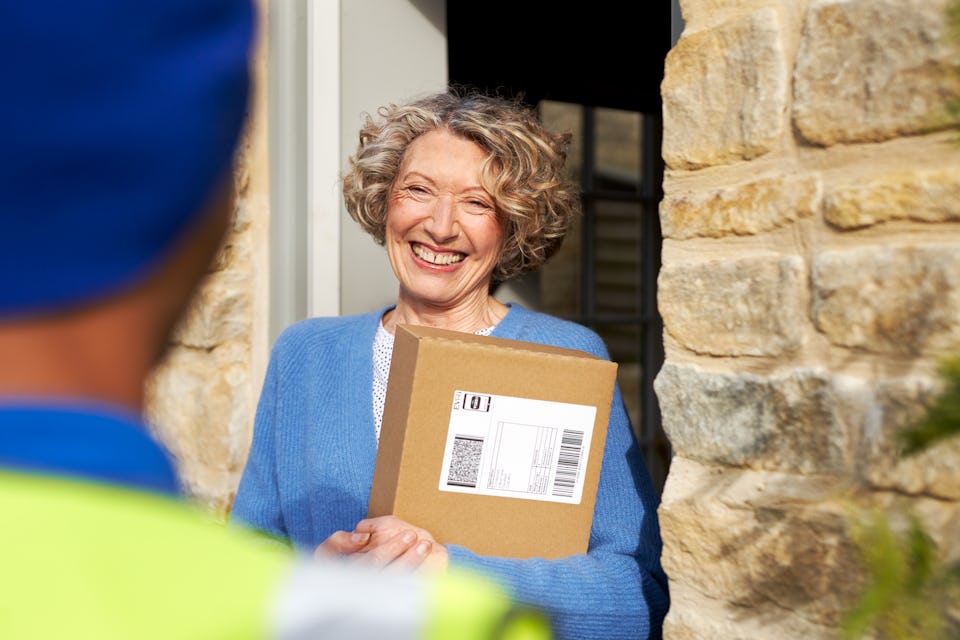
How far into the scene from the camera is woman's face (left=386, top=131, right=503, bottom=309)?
6.03ft

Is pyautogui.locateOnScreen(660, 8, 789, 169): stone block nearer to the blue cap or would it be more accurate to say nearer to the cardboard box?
the cardboard box

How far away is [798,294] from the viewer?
3.74ft

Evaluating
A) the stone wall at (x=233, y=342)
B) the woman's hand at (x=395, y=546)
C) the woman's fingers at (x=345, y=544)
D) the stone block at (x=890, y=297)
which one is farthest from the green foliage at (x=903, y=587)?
the stone wall at (x=233, y=342)

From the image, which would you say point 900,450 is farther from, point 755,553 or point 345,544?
point 345,544

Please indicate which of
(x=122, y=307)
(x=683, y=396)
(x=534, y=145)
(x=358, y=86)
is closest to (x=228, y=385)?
(x=358, y=86)

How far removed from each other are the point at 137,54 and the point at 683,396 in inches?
39.6

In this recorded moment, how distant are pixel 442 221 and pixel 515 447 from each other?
2.08 ft

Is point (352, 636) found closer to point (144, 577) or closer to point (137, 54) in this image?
point (144, 577)

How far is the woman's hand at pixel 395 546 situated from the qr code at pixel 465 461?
8 cm

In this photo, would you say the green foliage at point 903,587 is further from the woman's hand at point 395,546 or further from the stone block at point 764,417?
the woman's hand at point 395,546

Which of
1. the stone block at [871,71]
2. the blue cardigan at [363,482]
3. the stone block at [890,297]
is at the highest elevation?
the stone block at [871,71]

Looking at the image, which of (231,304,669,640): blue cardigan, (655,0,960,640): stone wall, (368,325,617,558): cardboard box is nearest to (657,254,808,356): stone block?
(655,0,960,640): stone wall

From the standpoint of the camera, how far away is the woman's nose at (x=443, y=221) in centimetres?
182

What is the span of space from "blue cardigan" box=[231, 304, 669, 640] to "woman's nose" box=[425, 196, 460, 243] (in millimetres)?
209
